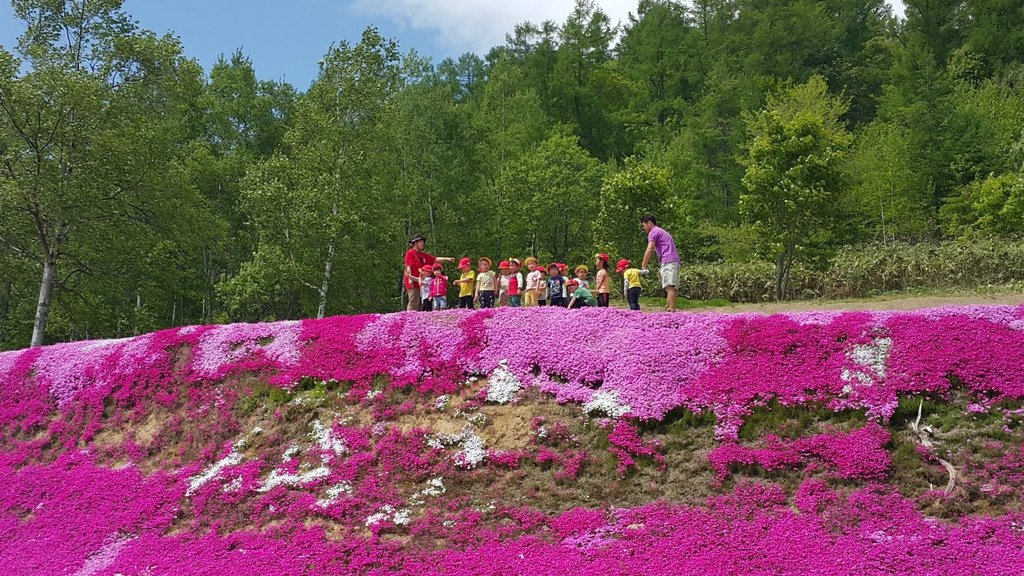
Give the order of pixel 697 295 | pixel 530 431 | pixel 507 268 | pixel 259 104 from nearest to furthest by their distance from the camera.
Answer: pixel 530 431 < pixel 507 268 < pixel 697 295 < pixel 259 104

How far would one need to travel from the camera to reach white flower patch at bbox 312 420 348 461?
1110 centimetres

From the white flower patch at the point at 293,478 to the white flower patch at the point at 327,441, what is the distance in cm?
36

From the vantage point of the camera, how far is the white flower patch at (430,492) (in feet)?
31.6

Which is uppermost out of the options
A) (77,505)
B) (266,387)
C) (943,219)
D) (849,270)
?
(943,219)

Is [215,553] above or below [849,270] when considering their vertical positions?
below

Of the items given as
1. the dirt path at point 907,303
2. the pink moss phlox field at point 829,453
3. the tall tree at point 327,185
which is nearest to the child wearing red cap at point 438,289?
the dirt path at point 907,303

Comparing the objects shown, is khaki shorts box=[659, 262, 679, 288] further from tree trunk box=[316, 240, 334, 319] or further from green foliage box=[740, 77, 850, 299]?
tree trunk box=[316, 240, 334, 319]

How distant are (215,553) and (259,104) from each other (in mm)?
39258

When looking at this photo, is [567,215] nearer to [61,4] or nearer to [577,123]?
[577,123]

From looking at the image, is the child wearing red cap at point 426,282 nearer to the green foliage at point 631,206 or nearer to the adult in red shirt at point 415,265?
the adult in red shirt at point 415,265

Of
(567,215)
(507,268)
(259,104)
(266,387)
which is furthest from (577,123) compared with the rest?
(266,387)

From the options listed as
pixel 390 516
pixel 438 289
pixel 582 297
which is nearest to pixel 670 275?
pixel 582 297

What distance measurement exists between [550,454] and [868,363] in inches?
201

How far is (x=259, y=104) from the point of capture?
141ft
